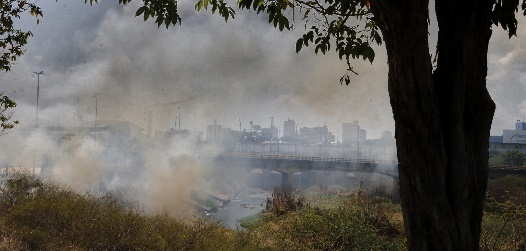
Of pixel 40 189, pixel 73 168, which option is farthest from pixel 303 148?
pixel 40 189

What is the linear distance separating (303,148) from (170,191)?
83203 mm

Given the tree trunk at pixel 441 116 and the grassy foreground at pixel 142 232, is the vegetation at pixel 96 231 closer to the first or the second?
the grassy foreground at pixel 142 232

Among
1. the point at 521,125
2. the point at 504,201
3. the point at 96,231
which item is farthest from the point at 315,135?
the point at 96,231

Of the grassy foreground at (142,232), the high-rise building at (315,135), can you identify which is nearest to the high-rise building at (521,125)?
the high-rise building at (315,135)

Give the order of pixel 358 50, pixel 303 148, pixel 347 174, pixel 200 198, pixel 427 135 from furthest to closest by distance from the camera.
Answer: pixel 303 148 → pixel 347 174 → pixel 200 198 → pixel 358 50 → pixel 427 135

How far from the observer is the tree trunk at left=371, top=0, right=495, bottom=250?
2.69m

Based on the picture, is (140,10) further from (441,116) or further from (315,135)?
(315,135)

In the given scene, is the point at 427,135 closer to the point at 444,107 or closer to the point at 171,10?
the point at 444,107

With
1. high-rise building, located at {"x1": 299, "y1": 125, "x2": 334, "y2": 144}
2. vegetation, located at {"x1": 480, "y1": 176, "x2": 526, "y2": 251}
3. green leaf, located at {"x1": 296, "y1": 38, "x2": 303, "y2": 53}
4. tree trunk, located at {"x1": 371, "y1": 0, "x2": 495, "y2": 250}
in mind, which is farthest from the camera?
high-rise building, located at {"x1": 299, "y1": 125, "x2": 334, "y2": 144}


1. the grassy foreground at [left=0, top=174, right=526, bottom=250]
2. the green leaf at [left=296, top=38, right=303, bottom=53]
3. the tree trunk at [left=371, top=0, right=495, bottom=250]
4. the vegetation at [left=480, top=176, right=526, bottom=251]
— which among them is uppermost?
the green leaf at [left=296, top=38, right=303, bottom=53]

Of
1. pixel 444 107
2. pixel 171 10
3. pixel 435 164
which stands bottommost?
pixel 435 164

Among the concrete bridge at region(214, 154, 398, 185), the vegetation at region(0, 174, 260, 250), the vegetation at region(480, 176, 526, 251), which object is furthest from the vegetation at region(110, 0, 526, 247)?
the concrete bridge at region(214, 154, 398, 185)

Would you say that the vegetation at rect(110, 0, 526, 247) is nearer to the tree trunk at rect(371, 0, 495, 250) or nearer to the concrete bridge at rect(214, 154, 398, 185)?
the tree trunk at rect(371, 0, 495, 250)

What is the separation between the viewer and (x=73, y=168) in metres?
41.3
